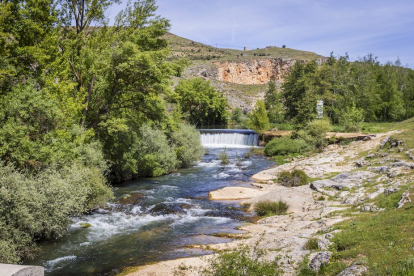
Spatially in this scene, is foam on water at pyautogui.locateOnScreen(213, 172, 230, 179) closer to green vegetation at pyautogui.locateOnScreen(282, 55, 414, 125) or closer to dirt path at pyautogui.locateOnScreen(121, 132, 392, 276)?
dirt path at pyautogui.locateOnScreen(121, 132, 392, 276)

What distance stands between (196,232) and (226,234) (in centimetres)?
121

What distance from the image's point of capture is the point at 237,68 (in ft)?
400

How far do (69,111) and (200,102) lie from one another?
178 ft

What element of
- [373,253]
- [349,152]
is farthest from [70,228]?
[349,152]

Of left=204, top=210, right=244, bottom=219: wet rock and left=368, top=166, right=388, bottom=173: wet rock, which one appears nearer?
left=204, top=210, right=244, bottom=219: wet rock

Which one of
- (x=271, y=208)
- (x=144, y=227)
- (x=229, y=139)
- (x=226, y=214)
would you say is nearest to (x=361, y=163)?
(x=271, y=208)

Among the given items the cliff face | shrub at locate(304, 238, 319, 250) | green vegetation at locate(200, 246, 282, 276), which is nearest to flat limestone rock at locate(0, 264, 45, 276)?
green vegetation at locate(200, 246, 282, 276)

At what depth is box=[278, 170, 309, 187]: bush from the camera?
60.4 ft

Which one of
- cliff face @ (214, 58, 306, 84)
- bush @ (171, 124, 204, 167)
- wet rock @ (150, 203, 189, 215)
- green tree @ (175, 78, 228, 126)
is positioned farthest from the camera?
cliff face @ (214, 58, 306, 84)

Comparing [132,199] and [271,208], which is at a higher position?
[271,208]

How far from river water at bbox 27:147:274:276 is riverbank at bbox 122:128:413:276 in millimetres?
1043

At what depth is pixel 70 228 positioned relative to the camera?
12562 millimetres

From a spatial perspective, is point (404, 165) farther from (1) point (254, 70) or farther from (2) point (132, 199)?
(1) point (254, 70)

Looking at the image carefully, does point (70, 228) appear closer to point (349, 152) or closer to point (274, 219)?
point (274, 219)
